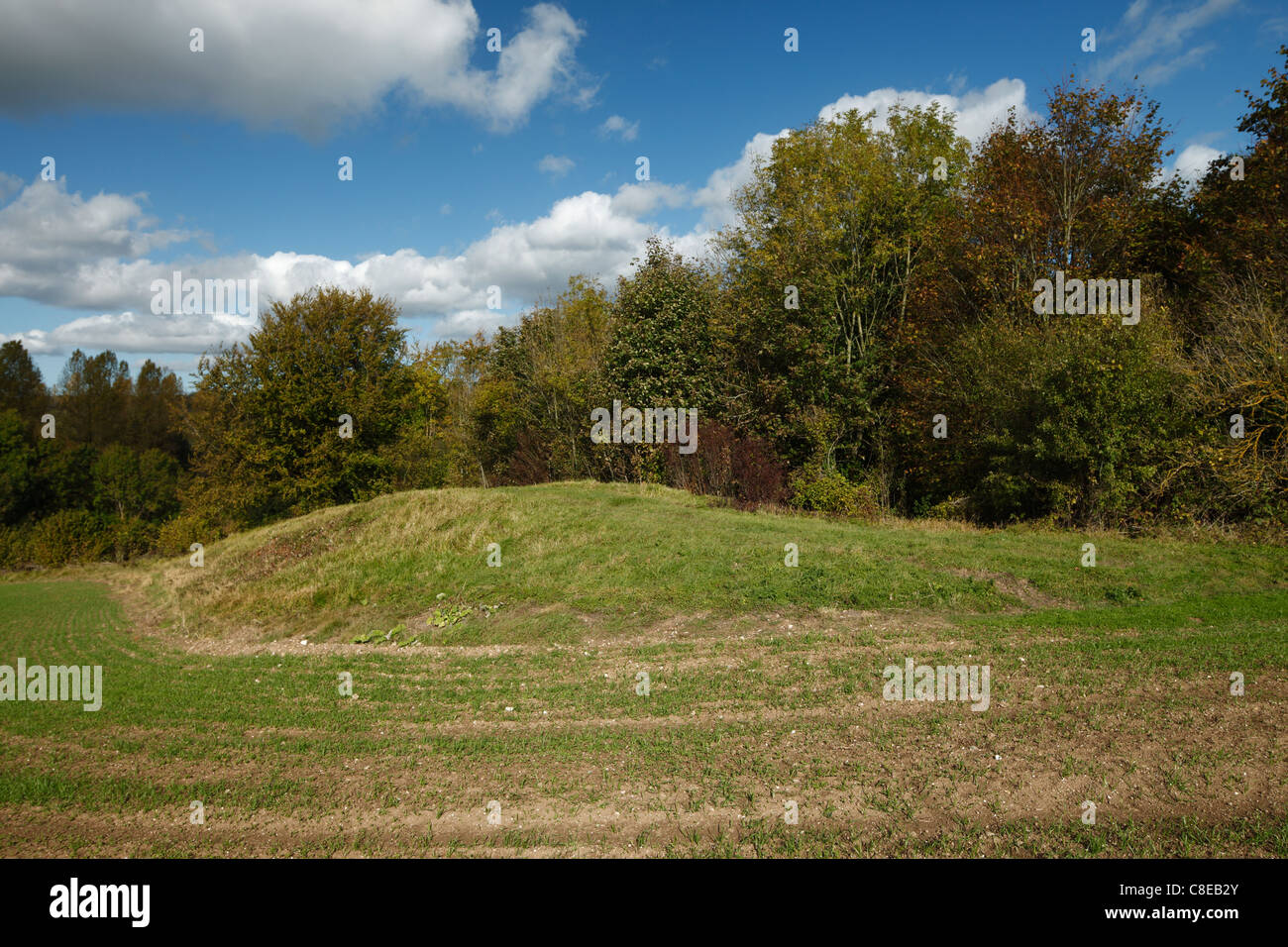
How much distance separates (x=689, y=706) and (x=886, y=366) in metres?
30.4

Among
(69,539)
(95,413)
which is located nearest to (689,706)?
(69,539)

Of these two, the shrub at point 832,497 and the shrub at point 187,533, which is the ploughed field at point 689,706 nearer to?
the shrub at point 832,497

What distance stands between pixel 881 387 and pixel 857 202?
32.3 feet

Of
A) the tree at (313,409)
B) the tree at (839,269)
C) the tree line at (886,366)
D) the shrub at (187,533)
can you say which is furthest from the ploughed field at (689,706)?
the shrub at (187,533)

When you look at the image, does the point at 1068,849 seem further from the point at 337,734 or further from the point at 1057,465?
the point at 1057,465

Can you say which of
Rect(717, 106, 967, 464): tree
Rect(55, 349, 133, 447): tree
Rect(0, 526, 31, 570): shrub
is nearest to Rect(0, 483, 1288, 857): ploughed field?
Rect(717, 106, 967, 464): tree

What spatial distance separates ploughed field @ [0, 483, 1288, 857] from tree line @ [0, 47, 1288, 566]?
4366 mm

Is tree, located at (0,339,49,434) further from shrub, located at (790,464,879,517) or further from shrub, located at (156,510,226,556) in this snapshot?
shrub, located at (790,464,879,517)

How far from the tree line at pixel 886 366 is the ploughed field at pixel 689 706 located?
437cm

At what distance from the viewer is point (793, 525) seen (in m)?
20.4

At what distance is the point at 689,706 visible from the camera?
906cm

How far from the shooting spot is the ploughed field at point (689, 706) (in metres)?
6.04

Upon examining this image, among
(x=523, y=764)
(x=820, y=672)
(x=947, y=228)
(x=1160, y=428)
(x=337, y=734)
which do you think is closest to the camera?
(x=523, y=764)
